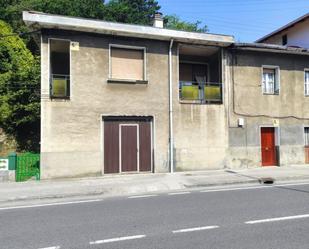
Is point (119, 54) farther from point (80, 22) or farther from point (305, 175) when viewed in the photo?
point (305, 175)

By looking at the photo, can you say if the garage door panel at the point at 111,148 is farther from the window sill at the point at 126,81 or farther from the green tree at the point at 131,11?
the green tree at the point at 131,11

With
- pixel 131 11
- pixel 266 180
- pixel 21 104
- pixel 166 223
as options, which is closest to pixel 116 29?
pixel 266 180

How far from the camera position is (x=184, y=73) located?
766 inches

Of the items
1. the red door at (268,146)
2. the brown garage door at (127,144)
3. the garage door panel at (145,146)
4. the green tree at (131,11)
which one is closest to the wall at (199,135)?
the garage door panel at (145,146)

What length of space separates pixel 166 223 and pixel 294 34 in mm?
22851

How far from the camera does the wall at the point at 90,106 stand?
14.5 m

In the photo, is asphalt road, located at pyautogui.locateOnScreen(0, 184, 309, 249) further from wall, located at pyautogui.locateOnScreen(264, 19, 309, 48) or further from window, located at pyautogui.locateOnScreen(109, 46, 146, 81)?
wall, located at pyautogui.locateOnScreen(264, 19, 309, 48)

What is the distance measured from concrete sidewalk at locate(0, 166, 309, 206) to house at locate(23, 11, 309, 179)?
1.14 metres

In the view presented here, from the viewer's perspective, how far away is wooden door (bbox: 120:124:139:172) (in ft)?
51.7

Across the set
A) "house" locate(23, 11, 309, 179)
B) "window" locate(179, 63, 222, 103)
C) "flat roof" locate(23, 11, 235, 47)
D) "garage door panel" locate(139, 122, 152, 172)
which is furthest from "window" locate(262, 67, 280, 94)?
"garage door panel" locate(139, 122, 152, 172)

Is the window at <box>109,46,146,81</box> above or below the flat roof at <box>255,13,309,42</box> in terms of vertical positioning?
below

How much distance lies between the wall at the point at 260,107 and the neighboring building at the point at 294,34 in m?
5.86

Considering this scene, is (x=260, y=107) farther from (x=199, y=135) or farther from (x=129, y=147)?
(x=129, y=147)

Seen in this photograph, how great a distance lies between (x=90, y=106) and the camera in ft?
49.6
